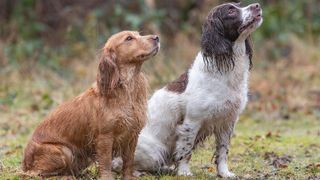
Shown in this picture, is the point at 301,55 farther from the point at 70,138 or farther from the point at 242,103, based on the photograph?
the point at 70,138

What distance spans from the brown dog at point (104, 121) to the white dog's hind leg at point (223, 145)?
1256 millimetres

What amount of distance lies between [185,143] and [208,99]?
0.65m

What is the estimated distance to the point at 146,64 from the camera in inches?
510

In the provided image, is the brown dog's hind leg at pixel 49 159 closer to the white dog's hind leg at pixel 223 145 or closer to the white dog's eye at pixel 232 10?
the white dog's hind leg at pixel 223 145

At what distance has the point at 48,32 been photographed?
19.5m

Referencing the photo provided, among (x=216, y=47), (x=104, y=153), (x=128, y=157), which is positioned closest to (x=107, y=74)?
(x=104, y=153)

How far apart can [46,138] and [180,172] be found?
5.68 feet

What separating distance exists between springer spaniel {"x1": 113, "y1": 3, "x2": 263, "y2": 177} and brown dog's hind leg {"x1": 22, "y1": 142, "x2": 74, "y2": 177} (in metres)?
0.85

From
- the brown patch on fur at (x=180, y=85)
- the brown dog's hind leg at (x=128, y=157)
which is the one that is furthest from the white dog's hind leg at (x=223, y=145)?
the brown dog's hind leg at (x=128, y=157)

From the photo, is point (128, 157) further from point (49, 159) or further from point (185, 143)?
point (185, 143)

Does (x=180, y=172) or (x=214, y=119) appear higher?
(x=214, y=119)

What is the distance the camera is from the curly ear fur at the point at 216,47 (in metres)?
8.00

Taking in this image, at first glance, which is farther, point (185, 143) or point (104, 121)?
point (185, 143)

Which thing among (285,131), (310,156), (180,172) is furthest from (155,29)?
(180,172)
